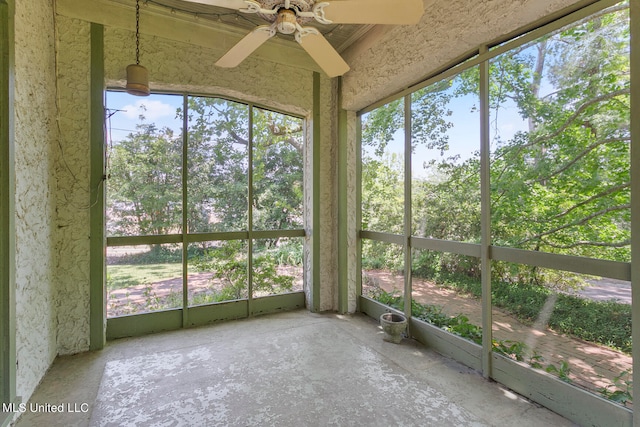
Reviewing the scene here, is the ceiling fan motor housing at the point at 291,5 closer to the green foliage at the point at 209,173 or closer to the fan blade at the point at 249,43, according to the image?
the fan blade at the point at 249,43

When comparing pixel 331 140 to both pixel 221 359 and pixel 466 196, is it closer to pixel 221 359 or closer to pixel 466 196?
pixel 466 196

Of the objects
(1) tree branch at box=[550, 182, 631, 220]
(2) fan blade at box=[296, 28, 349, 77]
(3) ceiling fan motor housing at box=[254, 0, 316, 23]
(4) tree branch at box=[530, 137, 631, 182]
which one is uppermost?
(3) ceiling fan motor housing at box=[254, 0, 316, 23]

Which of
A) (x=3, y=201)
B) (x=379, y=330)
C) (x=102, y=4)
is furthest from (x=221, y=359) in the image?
(x=102, y=4)

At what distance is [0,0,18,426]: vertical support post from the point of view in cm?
169

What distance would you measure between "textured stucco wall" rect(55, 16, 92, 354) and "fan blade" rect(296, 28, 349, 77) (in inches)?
84.3

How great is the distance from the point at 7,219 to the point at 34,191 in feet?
1.69

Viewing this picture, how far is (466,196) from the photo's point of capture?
2510 millimetres

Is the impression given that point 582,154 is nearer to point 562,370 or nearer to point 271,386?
point 562,370

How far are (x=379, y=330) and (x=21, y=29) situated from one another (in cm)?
377

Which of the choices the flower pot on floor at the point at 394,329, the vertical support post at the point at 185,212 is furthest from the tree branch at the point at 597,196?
the vertical support post at the point at 185,212

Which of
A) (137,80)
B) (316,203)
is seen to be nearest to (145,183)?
(137,80)

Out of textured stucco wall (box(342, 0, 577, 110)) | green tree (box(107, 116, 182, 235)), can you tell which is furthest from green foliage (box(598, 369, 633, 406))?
green tree (box(107, 116, 182, 235))

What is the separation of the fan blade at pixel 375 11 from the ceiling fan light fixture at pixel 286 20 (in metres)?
0.17

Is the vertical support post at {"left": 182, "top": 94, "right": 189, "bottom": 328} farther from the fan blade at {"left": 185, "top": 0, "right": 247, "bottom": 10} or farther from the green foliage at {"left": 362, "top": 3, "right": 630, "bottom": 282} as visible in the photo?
the green foliage at {"left": 362, "top": 3, "right": 630, "bottom": 282}
